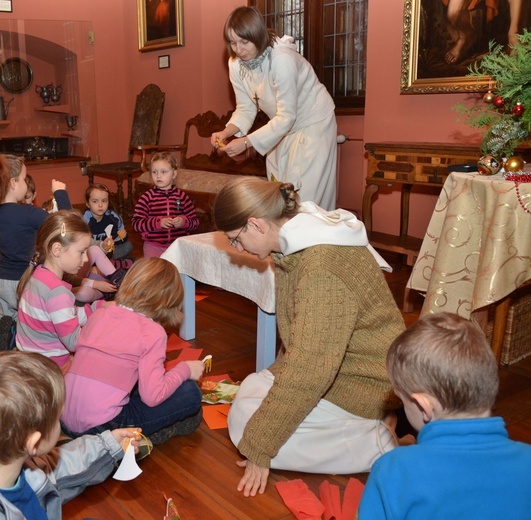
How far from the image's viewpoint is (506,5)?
4.60 m

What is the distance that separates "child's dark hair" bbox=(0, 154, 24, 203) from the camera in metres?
3.52

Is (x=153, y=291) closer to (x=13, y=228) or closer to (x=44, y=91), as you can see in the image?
(x=13, y=228)

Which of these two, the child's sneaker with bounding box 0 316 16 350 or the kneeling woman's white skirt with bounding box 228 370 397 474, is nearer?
the kneeling woman's white skirt with bounding box 228 370 397 474

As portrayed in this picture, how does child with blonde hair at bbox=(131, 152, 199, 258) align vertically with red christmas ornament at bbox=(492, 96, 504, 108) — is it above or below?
below

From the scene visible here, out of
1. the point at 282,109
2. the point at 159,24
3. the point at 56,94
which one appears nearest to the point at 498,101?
the point at 282,109

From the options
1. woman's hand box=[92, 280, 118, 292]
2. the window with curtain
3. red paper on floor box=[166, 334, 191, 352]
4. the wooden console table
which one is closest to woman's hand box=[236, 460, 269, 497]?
red paper on floor box=[166, 334, 191, 352]

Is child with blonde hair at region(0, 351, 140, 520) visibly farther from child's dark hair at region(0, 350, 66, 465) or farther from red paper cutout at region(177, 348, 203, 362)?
red paper cutout at region(177, 348, 203, 362)

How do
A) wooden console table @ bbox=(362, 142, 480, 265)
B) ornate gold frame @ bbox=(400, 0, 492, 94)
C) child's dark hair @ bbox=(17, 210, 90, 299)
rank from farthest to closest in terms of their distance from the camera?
1. ornate gold frame @ bbox=(400, 0, 492, 94)
2. wooden console table @ bbox=(362, 142, 480, 265)
3. child's dark hair @ bbox=(17, 210, 90, 299)

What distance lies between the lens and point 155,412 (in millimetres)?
Result: 2553

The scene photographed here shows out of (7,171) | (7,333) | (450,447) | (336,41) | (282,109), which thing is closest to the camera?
(450,447)

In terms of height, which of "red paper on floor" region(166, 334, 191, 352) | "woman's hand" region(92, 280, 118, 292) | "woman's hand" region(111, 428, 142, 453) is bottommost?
"red paper on floor" region(166, 334, 191, 352)

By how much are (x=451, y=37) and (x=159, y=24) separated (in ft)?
14.0

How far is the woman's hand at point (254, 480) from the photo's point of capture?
2.26 m

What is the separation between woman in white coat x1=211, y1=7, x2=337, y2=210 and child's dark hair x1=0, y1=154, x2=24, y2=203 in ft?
3.76
